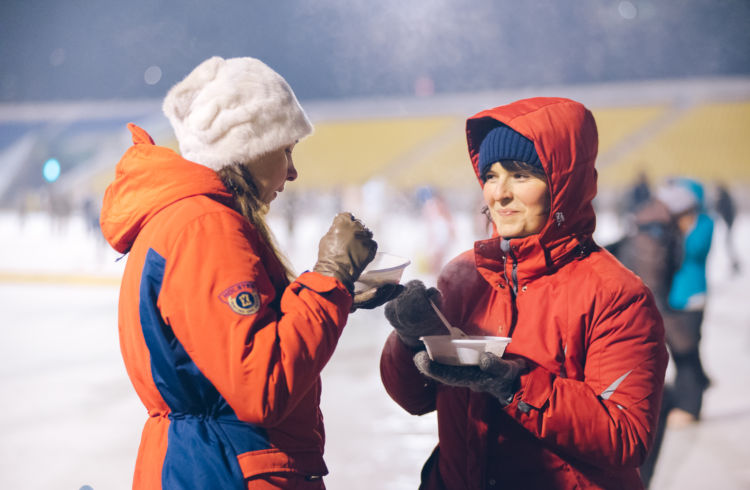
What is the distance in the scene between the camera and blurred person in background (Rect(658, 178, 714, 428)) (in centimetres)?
404

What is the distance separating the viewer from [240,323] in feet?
3.80

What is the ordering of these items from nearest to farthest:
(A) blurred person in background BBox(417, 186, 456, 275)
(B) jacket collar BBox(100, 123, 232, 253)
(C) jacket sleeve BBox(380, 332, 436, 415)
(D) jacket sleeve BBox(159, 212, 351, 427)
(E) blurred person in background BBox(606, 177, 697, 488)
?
1. (D) jacket sleeve BBox(159, 212, 351, 427)
2. (B) jacket collar BBox(100, 123, 232, 253)
3. (C) jacket sleeve BBox(380, 332, 436, 415)
4. (E) blurred person in background BBox(606, 177, 697, 488)
5. (A) blurred person in background BBox(417, 186, 456, 275)

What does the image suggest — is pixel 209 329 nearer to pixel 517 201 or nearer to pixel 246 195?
pixel 246 195

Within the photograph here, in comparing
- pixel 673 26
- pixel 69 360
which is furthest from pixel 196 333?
pixel 673 26

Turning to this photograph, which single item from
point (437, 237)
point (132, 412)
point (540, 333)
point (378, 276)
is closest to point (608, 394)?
point (540, 333)

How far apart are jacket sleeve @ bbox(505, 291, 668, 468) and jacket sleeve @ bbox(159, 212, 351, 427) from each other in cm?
47

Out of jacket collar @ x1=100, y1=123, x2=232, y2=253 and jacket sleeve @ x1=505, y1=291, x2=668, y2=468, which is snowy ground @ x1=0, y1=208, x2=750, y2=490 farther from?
jacket collar @ x1=100, y1=123, x2=232, y2=253

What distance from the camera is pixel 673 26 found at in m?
31.0

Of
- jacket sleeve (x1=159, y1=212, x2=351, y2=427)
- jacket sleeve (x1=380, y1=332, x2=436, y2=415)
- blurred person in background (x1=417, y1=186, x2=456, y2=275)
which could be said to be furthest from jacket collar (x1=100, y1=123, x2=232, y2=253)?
blurred person in background (x1=417, y1=186, x2=456, y2=275)

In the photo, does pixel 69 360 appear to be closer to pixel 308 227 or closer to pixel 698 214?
pixel 698 214

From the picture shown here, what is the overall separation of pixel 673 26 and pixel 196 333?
35.2 metres

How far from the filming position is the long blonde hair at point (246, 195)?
1391 mm

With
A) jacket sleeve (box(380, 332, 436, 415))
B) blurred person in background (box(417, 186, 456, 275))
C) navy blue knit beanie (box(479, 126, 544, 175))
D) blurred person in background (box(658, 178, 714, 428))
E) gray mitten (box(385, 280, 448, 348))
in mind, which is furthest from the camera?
blurred person in background (box(417, 186, 456, 275))

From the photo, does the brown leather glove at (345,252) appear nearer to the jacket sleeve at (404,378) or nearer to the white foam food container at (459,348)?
the white foam food container at (459,348)
